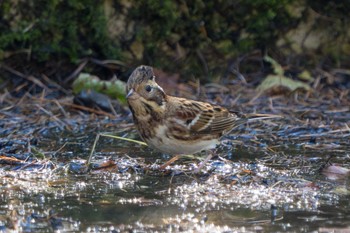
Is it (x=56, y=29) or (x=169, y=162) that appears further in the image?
(x=56, y=29)

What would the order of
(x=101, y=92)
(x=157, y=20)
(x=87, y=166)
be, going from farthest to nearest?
(x=157, y=20), (x=101, y=92), (x=87, y=166)

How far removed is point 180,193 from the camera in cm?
558

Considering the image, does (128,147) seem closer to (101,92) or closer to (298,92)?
(101,92)

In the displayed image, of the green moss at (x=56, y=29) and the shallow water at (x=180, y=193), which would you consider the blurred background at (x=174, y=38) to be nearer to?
the green moss at (x=56, y=29)

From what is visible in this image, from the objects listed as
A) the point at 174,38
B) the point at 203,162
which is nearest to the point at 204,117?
the point at 203,162

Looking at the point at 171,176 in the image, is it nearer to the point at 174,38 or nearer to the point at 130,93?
the point at 130,93

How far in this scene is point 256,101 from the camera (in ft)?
27.8

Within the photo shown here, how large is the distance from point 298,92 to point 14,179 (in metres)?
3.88

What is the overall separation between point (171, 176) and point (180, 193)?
1.79 feet

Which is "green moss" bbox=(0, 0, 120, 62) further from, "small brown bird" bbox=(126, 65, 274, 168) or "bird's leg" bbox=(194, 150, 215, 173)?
"bird's leg" bbox=(194, 150, 215, 173)

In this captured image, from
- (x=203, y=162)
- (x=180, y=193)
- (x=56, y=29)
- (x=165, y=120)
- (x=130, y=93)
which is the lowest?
(x=180, y=193)

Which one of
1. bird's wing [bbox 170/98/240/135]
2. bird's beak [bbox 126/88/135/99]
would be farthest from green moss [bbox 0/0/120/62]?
bird's beak [bbox 126/88/135/99]

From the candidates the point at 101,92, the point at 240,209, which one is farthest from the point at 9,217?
the point at 101,92

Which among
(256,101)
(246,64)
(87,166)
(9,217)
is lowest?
(9,217)
